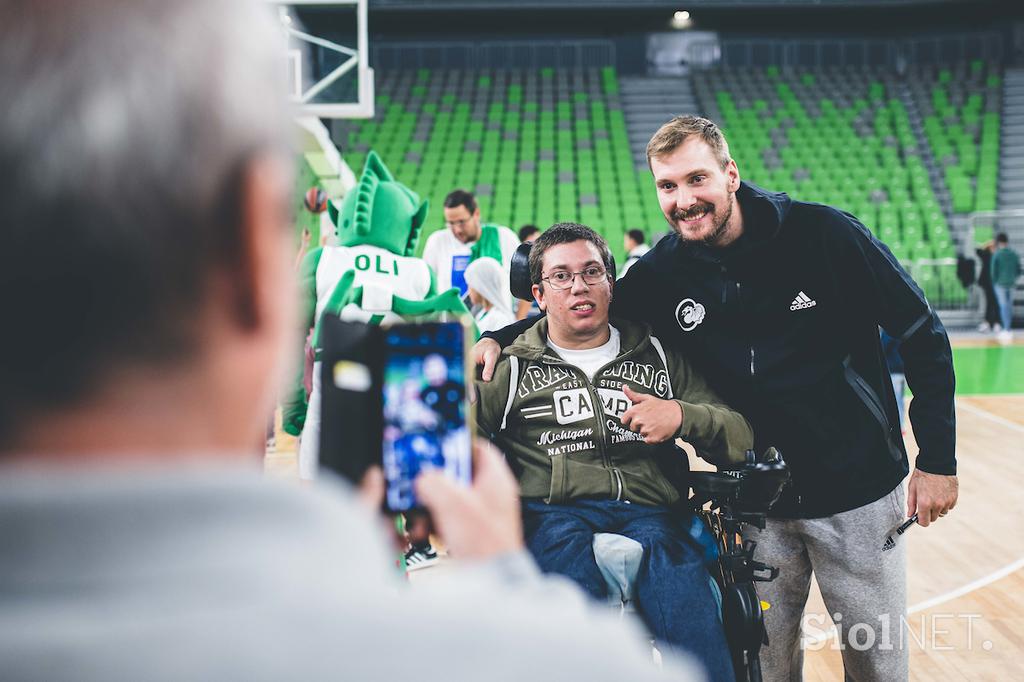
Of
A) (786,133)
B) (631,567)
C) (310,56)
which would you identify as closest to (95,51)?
(631,567)

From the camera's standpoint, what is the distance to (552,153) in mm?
15141

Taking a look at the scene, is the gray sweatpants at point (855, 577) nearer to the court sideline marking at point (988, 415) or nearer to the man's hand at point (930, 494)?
the man's hand at point (930, 494)

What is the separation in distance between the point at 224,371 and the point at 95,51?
0.14 meters

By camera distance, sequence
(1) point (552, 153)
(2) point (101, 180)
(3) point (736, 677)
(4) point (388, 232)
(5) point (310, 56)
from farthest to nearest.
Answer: (1) point (552, 153) < (5) point (310, 56) < (4) point (388, 232) < (3) point (736, 677) < (2) point (101, 180)

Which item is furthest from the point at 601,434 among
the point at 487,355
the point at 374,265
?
the point at 374,265

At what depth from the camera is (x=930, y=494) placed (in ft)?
6.49

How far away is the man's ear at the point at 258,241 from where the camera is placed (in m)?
0.37

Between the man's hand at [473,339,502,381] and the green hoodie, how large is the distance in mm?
25

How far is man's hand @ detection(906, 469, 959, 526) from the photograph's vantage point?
1.97 metres

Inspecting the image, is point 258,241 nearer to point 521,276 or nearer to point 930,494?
point 930,494

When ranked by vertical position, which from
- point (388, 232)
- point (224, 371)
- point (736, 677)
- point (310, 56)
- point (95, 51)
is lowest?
point (736, 677)

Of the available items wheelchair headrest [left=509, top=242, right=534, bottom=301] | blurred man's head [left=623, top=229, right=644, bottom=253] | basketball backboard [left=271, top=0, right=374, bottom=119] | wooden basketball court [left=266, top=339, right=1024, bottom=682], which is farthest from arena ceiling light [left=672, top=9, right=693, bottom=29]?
wheelchair headrest [left=509, top=242, right=534, bottom=301]

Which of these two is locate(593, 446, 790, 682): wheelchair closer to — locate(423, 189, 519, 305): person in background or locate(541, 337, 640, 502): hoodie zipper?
locate(541, 337, 640, 502): hoodie zipper

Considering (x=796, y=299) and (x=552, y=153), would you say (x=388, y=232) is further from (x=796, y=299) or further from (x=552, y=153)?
(x=552, y=153)
